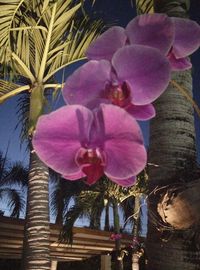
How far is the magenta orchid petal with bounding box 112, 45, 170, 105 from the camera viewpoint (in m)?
0.38

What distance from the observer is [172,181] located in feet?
3.84

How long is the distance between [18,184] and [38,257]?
13010mm

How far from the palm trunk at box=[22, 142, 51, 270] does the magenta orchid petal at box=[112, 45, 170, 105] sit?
3.57 meters

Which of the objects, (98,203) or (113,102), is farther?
(98,203)

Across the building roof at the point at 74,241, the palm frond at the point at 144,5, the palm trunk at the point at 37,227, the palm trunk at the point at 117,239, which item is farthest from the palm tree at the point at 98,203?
the palm frond at the point at 144,5

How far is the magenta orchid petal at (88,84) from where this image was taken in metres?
0.40

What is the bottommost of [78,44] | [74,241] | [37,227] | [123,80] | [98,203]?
[123,80]

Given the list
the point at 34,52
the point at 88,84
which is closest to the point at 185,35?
the point at 88,84

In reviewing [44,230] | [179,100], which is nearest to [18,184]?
[44,230]

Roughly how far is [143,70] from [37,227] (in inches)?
144

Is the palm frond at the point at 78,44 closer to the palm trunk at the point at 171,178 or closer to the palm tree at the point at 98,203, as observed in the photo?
the palm trunk at the point at 171,178

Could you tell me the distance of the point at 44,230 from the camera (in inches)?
153

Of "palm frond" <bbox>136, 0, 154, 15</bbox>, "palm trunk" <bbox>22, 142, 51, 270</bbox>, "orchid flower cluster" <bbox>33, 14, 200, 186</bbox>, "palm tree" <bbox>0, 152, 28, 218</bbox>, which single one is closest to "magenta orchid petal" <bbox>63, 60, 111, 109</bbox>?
"orchid flower cluster" <bbox>33, 14, 200, 186</bbox>

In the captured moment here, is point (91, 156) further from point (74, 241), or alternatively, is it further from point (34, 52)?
point (74, 241)
